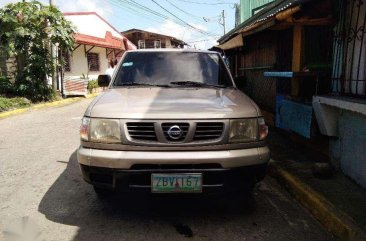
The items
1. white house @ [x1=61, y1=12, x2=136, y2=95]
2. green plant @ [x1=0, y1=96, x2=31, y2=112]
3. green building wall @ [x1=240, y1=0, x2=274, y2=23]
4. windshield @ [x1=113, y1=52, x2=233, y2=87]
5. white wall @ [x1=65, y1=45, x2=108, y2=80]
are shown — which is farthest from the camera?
white wall @ [x1=65, y1=45, x2=108, y2=80]

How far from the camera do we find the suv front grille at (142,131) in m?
3.22

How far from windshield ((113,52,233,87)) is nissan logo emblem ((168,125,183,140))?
49.1 inches

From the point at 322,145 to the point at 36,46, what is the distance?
39.7 ft

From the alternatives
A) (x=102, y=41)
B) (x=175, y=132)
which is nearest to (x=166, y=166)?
(x=175, y=132)

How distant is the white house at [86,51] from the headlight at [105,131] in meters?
14.7

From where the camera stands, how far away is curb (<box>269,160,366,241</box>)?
10.1 ft

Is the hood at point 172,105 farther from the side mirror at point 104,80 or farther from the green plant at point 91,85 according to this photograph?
the green plant at point 91,85

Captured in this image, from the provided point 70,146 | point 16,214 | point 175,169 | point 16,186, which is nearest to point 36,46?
point 70,146

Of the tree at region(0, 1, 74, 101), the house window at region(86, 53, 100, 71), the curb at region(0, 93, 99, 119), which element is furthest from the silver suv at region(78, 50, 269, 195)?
the house window at region(86, 53, 100, 71)

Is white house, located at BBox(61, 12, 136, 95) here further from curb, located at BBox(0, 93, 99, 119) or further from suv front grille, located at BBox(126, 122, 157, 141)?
suv front grille, located at BBox(126, 122, 157, 141)

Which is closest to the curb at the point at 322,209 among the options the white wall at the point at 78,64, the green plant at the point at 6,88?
the green plant at the point at 6,88

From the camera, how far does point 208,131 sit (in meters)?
3.27

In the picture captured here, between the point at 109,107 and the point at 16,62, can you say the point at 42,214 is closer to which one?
the point at 109,107

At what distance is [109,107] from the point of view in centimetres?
340
